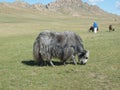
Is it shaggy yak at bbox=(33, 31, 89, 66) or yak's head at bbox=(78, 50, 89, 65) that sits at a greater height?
shaggy yak at bbox=(33, 31, 89, 66)

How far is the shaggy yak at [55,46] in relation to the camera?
12.3 meters

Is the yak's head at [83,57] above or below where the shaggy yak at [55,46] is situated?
below

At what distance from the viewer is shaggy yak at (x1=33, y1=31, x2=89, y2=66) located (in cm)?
1235

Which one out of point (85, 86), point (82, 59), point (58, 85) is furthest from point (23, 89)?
point (82, 59)

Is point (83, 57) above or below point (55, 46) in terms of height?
below

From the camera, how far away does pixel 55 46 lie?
12.4 metres

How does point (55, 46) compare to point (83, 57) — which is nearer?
point (55, 46)

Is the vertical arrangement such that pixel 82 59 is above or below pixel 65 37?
below

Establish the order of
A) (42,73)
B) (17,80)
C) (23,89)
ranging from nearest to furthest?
(23,89) < (17,80) < (42,73)

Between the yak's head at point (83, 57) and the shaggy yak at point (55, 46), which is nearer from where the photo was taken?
the shaggy yak at point (55, 46)

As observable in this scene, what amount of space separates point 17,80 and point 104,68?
356cm

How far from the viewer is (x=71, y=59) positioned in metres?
13.2

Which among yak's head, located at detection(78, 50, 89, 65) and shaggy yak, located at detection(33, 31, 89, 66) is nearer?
shaggy yak, located at detection(33, 31, 89, 66)

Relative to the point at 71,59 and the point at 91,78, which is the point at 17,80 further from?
the point at 71,59
